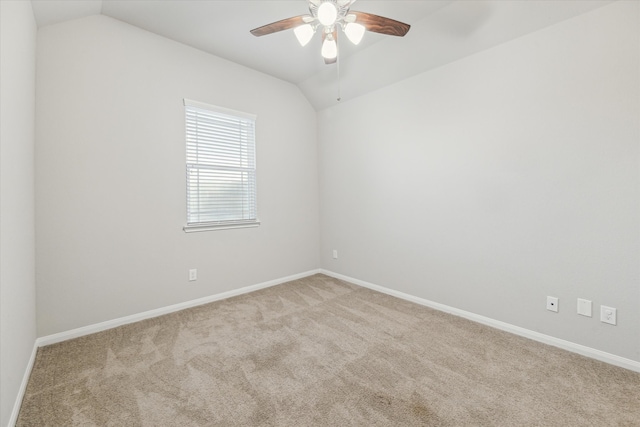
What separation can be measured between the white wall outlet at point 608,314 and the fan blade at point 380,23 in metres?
2.44

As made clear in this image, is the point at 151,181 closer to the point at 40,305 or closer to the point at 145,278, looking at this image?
the point at 145,278

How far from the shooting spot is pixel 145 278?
276cm

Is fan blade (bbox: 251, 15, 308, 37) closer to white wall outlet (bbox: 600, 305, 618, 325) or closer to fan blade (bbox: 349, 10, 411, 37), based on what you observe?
fan blade (bbox: 349, 10, 411, 37)

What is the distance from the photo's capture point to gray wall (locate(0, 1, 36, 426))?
4.63 ft

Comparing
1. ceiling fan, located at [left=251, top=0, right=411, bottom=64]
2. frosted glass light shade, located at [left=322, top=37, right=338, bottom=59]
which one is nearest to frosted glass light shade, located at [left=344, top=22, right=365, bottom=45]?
ceiling fan, located at [left=251, top=0, right=411, bottom=64]

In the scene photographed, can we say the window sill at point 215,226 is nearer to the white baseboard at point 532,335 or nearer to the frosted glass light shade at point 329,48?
the white baseboard at point 532,335

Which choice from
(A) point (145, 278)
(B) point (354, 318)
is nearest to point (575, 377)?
(B) point (354, 318)

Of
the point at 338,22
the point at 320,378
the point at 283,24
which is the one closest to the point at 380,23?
the point at 338,22

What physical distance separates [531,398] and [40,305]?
143 inches

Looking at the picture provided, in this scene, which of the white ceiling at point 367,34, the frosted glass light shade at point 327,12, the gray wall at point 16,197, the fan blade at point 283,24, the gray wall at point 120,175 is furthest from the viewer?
the gray wall at point 120,175

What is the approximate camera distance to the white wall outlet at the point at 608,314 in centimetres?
194

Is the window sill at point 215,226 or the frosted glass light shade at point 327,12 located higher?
the frosted glass light shade at point 327,12

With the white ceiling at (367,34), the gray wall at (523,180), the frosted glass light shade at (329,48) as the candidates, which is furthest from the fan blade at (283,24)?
the gray wall at (523,180)

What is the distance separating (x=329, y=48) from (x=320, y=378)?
238cm
